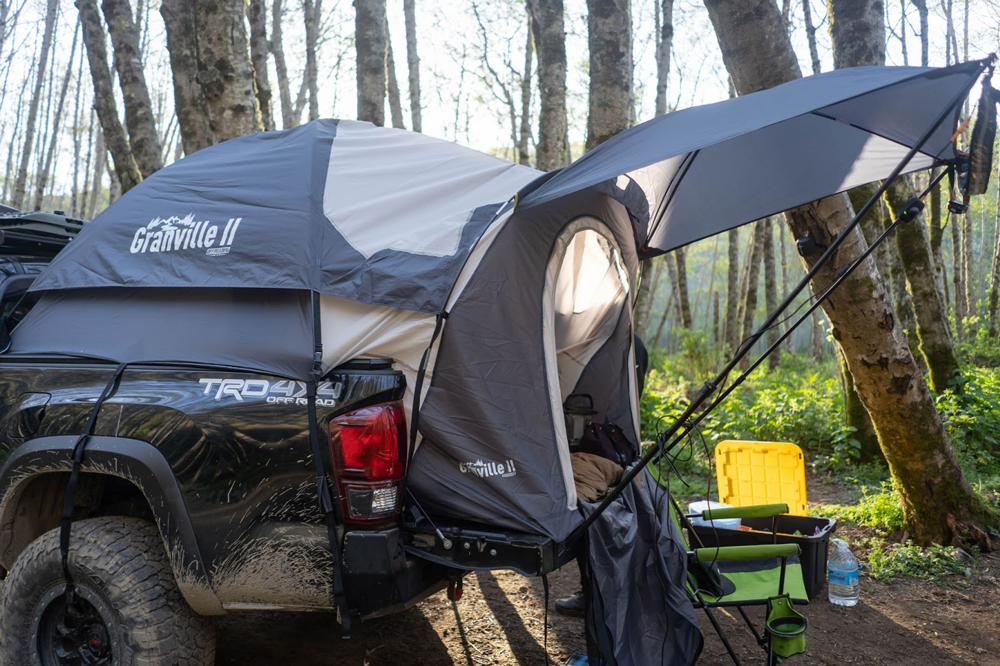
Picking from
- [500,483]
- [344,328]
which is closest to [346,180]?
[344,328]

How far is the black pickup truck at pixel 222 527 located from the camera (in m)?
2.91

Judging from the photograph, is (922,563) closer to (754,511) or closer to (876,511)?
(876,511)

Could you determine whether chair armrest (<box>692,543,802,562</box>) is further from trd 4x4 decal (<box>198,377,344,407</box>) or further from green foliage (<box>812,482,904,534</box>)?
green foliage (<box>812,482,904,534</box>)

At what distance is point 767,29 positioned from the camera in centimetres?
497

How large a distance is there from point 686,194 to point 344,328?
8.12 feet

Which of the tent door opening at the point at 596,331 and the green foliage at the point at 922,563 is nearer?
the tent door opening at the point at 596,331

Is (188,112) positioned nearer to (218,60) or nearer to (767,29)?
(218,60)

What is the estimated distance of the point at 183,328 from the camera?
334 centimetres

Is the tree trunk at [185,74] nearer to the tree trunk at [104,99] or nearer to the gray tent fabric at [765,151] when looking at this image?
the tree trunk at [104,99]

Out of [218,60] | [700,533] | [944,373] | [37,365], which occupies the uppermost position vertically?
[218,60]

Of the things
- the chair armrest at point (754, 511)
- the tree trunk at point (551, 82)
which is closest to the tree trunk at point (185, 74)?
the tree trunk at point (551, 82)

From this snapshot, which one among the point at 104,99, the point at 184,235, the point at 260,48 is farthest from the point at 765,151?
the point at 104,99

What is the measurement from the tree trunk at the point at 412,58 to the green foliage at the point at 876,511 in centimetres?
1319

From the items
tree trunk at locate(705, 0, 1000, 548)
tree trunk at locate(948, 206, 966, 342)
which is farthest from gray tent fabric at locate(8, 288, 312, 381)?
tree trunk at locate(948, 206, 966, 342)
